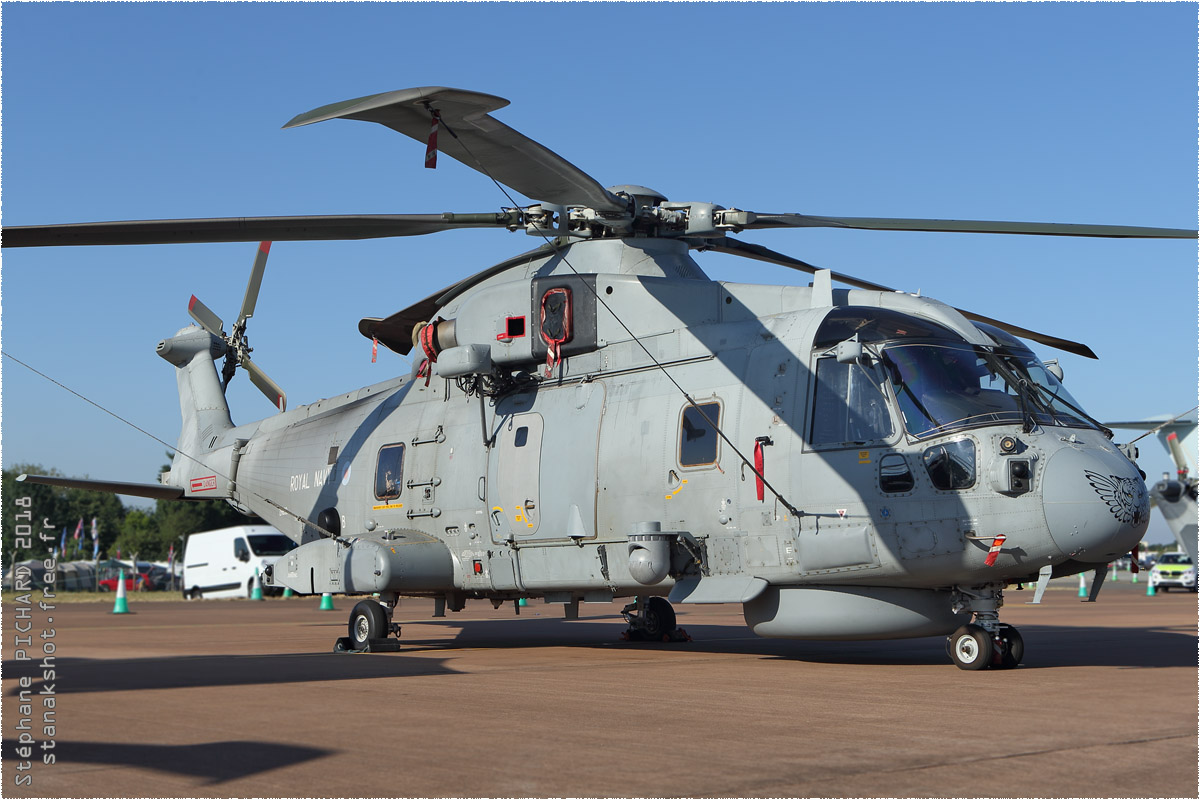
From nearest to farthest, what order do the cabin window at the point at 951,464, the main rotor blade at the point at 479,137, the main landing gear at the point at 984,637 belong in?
the main rotor blade at the point at 479,137
the cabin window at the point at 951,464
the main landing gear at the point at 984,637

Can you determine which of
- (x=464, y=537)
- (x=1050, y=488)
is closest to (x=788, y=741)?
(x=1050, y=488)

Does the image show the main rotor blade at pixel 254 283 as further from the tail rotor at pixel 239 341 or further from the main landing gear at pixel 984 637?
the main landing gear at pixel 984 637

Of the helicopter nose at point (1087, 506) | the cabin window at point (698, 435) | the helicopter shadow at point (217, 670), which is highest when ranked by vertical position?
the cabin window at point (698, 435)

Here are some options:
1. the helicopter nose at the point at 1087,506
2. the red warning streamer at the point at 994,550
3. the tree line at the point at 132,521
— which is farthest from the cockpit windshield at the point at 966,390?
the tree line at the point at 132,521

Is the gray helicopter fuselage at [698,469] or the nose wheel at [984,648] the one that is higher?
the gray helicopter fuselage at [698,469]

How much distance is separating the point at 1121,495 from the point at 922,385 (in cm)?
195

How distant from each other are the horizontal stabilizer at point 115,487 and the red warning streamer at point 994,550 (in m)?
12.9

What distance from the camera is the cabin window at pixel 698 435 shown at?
12.3 m

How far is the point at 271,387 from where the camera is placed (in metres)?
20.3

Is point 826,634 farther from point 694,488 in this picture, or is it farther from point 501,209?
point 501,209

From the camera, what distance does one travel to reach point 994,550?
10.5 meters

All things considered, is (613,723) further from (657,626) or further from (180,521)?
(180,521)

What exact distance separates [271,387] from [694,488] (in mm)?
10423

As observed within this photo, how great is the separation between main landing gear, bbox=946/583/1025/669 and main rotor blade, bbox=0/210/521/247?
599 cm
